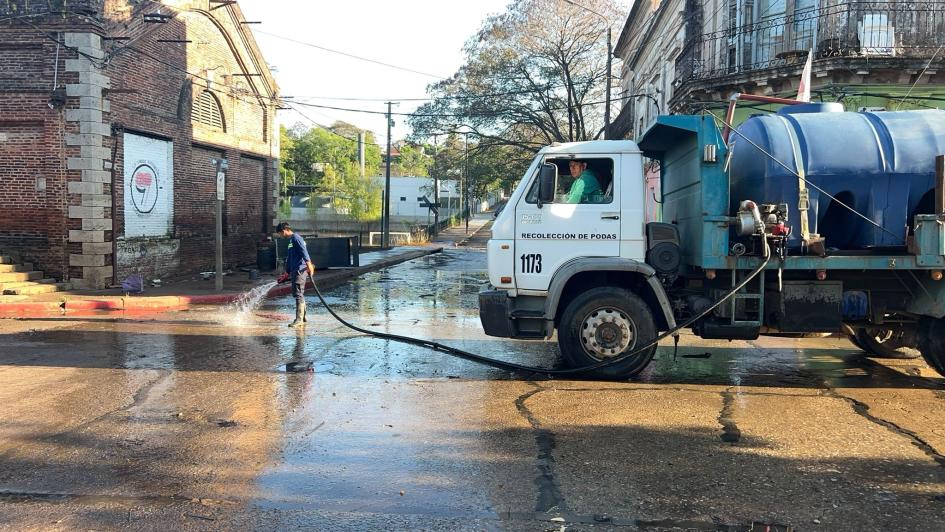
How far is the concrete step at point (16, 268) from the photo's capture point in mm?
14406

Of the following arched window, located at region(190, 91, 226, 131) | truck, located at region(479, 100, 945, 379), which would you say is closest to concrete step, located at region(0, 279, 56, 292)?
arched window, located at region(190, 91, 226, 131)

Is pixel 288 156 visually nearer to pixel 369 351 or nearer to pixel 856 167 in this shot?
pixel 369 351

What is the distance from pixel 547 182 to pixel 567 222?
1.56 feet

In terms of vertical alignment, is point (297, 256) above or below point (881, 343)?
above

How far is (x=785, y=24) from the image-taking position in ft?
48.9

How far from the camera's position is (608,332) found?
726 cm

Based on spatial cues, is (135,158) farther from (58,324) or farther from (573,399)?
(573,399)

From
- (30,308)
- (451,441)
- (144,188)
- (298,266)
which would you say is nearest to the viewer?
(451,441)

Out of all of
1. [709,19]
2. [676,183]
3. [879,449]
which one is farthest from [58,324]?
Answer: [709,19]

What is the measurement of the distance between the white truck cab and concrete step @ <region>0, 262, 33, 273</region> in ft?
39.6

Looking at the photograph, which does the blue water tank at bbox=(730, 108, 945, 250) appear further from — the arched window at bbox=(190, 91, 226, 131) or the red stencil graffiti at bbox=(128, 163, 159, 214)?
the arched window at bbox=(190, 91, 226, 131)

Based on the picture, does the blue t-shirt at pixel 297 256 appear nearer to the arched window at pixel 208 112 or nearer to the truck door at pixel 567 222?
the truck door at pixel 567 222

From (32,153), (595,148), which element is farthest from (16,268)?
(595,148)

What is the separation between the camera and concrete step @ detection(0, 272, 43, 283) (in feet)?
46.4
